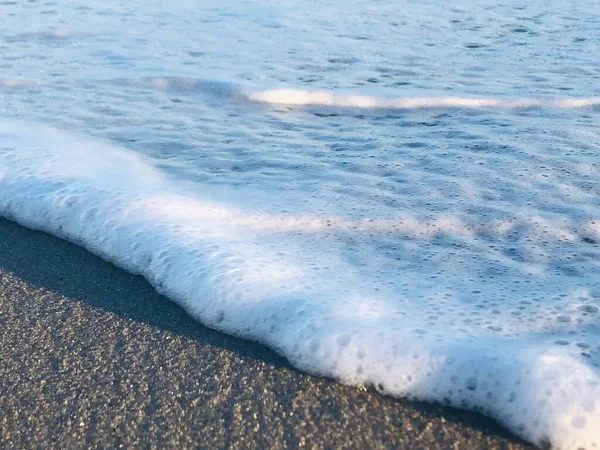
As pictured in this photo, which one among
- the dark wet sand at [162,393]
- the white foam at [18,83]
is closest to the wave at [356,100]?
the white foam at [18,83]

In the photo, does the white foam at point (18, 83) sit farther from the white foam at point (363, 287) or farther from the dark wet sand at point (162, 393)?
the dark wet sand at point (162, 393)

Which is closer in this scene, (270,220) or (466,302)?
(466,302)

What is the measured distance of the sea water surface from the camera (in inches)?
65.7

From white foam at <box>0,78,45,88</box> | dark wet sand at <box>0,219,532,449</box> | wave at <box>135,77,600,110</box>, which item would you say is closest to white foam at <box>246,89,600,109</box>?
wave at <box>135,77,600,110</box>

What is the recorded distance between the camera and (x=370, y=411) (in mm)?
1516

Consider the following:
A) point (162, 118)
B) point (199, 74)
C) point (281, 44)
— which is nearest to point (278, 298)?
point (162, 118)

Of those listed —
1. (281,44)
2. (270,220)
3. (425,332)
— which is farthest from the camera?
(281,44)

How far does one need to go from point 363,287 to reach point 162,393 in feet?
2.05

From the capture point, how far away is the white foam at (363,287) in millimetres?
1552

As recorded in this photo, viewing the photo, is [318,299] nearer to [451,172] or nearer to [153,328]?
[153,328]

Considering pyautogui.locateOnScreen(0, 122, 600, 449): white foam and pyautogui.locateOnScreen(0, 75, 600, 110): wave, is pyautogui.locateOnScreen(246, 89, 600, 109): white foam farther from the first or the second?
pyautogui.locateOnScreen(0, 122, 600, 449): white foam

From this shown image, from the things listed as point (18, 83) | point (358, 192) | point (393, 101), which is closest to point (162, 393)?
point (358, 192)

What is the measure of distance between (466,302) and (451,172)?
0.96 m

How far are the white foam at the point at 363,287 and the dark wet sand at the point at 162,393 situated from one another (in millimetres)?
64
